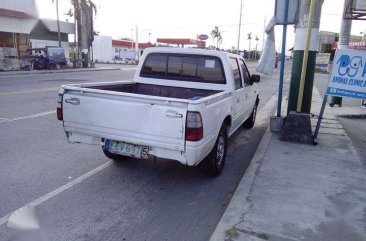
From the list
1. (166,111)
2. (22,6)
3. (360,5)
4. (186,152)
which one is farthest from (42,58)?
(186,152)

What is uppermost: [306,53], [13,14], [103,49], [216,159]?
[13,14]

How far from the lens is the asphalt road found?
3686 millimetres

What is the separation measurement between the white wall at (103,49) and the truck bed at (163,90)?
54115 millimetres

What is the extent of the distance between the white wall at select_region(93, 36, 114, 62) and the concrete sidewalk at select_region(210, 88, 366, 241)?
5546 centimetres

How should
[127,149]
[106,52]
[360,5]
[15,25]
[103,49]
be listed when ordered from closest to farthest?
[127,149] < [360,5] < [15,25] < [103,49] < [106,52]

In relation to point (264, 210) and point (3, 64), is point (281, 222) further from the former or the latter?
point (3, 64)

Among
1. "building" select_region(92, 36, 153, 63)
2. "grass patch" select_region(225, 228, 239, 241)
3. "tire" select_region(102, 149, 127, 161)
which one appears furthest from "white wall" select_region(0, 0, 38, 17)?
"grass patch" select_region(225, 228, 239, 241)

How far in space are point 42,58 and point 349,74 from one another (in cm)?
2871

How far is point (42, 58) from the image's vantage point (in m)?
30.4

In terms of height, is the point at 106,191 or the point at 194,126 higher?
the point at 194,126

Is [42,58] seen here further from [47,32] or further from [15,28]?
[47,32]

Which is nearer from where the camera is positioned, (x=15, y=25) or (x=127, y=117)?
(x=127, y=117)

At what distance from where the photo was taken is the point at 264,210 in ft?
13.1

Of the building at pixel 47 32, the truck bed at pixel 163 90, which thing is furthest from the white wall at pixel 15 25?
the truck bed at pixel 163 90
